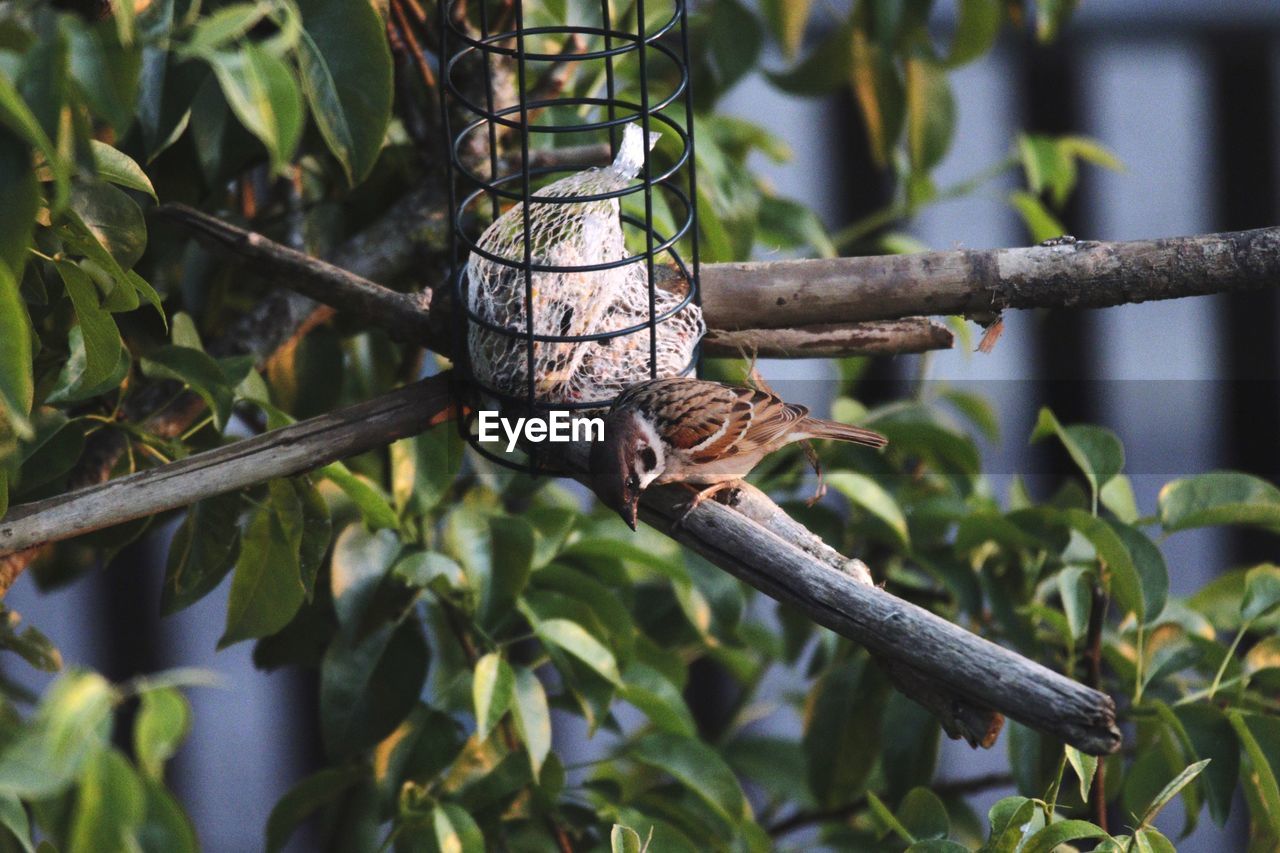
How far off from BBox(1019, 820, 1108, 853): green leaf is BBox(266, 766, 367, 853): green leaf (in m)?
1.23

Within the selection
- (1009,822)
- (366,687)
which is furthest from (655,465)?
(366,687)

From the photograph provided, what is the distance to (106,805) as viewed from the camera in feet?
3.41

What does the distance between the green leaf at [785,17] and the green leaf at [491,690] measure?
139 cm

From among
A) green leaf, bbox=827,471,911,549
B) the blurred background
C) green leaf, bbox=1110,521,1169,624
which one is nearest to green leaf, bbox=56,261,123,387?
green leaf, bbox=827,471,911,549

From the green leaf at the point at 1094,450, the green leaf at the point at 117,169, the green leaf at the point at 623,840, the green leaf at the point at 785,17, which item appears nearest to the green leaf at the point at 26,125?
the green leaf at the point at 117,169

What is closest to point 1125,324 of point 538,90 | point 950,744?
point 950,744

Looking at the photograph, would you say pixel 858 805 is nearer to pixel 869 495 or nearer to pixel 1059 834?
pixel 869 495

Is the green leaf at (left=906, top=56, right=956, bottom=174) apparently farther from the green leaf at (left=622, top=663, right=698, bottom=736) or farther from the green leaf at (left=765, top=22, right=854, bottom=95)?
the green leaf at (left=622, top=663, right=698, bottom=736)

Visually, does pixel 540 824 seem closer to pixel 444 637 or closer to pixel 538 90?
pixel 444 637

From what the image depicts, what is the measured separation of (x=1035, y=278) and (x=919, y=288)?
0.15 metres

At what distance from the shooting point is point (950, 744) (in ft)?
16.7

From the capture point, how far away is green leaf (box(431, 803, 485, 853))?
2.16 meters

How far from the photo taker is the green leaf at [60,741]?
1.00 m

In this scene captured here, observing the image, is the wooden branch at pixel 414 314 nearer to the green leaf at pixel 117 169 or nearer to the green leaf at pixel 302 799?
the green leaf at pixel 117 169
